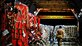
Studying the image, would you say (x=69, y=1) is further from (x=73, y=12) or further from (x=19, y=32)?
(x=19, y=32)

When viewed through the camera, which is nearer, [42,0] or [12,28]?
[12,28]

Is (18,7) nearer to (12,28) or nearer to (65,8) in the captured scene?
(12,28)

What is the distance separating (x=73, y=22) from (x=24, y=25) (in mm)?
9520

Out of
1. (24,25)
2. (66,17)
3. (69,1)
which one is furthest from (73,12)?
(24,25)

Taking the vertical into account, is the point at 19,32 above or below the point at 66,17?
above

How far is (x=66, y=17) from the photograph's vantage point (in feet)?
53.4

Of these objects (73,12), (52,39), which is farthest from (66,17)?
(52,39)

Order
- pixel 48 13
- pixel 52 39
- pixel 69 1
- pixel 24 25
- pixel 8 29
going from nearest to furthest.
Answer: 1. pixel 8 29
2. pixel 24 25
3. pixel 52 39
4. pixel 69 1
5. pixel 48 13

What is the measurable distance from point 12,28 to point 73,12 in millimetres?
8307

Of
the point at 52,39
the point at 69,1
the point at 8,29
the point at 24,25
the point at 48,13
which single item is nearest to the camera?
the point at 8,29

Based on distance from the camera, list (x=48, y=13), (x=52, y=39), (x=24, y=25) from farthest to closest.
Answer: (x=48, y=13), (x=52, y=39), (x=24, y=25)

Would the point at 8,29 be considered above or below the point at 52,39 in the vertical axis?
above

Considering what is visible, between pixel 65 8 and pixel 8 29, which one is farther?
pixel 65 8

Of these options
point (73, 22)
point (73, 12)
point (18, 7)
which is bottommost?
point (73, 22)
